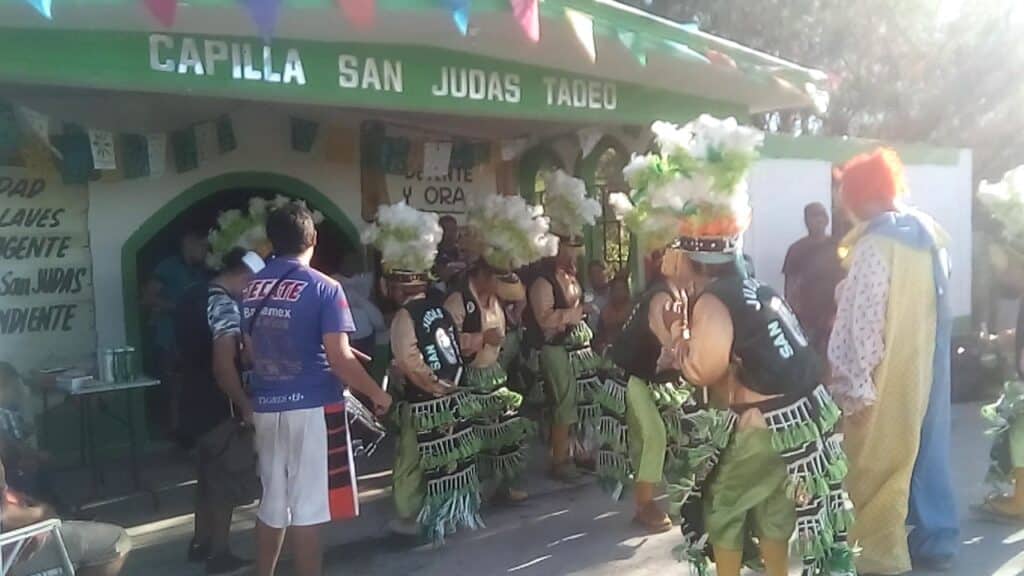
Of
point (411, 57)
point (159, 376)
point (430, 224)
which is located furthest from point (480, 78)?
point (159, 376)

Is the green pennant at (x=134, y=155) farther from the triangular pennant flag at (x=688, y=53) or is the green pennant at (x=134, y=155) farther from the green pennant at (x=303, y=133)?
the triangular pennant flag at (x=688, y=53)

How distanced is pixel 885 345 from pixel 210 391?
11.3 feet

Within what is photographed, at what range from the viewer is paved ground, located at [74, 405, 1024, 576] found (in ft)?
18.6

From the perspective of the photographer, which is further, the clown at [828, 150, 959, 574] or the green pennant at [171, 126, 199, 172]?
the green pennant at [171, 126, 199, 172]

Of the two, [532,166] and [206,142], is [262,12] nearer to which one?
[206,142]

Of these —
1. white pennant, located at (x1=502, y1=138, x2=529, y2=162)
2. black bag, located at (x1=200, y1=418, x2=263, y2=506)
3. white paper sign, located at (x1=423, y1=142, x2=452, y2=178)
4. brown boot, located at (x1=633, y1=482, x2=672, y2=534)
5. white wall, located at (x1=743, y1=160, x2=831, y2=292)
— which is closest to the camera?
black bag, located at (x1=200, y1=418, x2=263, y2=506)

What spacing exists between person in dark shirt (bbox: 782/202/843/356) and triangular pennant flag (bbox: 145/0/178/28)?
3.90 meters

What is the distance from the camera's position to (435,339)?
223 inches

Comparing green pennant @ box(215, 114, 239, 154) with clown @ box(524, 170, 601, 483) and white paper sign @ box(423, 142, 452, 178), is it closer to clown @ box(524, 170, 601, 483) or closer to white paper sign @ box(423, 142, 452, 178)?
white paper sign @ box(423, 142, 452, 178)

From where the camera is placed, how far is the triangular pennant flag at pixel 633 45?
6250 millimetres

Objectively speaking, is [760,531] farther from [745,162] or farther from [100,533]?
[100,533]

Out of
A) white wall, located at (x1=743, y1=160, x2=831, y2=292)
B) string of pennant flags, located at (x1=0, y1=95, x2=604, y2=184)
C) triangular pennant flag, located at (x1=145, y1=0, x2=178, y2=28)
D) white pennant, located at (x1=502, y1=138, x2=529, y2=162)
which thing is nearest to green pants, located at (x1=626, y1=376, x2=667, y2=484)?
triangular pennant flag, located at (x1=145, y1=0, x2=178, y2=28)

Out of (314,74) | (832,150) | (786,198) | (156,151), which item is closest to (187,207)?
(156,151)

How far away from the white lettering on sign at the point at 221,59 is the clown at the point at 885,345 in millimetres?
2899
